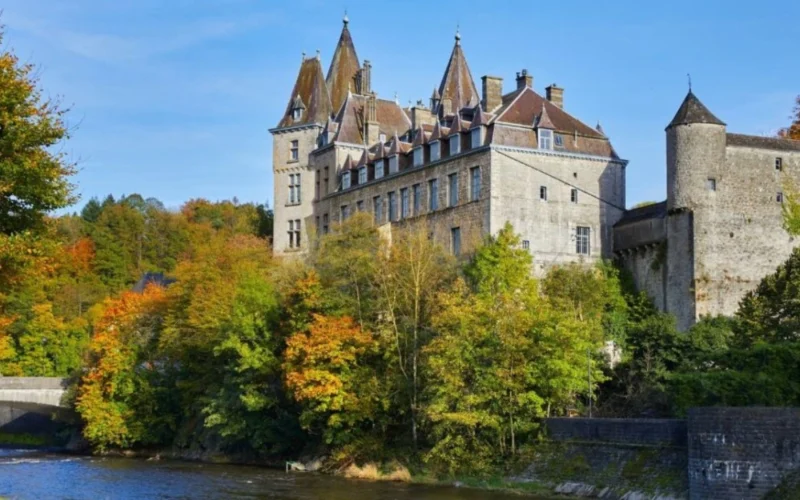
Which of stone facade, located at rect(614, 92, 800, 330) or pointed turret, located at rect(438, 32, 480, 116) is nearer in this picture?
stone facade, located at rect(614, 92, 800, 330)

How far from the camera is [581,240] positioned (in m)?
55.2

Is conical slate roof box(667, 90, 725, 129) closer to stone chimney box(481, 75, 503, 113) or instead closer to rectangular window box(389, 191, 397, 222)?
stone chimney box(481, 75, 503, 113)

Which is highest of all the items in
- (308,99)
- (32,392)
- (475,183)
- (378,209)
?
(308,99)

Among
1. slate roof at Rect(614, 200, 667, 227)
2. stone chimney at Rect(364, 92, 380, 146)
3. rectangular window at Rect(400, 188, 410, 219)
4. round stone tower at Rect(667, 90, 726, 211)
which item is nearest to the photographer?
round stone tower at Rect(667, 90, 726, 211)

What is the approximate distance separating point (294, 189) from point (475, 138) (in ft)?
63.7

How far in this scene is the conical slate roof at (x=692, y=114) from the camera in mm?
49438

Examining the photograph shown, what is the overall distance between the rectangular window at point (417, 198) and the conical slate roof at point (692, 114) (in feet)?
46.2

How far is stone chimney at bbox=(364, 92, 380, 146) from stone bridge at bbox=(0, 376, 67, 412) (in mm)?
22059

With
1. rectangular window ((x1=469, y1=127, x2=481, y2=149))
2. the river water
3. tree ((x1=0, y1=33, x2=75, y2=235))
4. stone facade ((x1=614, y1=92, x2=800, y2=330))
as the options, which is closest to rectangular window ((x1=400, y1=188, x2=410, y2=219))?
rectangular window ((x1=469, y1=127, x2=481, y2=149))

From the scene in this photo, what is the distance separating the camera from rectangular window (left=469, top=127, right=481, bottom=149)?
55094mm

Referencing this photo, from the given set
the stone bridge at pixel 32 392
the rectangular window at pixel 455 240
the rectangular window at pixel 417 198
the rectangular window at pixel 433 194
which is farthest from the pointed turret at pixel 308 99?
the stone bridge at pixel 32 392

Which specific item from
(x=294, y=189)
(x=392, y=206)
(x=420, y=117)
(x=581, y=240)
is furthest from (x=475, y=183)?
(x=294, y=189)

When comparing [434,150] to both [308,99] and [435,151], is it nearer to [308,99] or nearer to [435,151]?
[435,151]

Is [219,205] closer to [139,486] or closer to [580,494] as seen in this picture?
[139,486]
